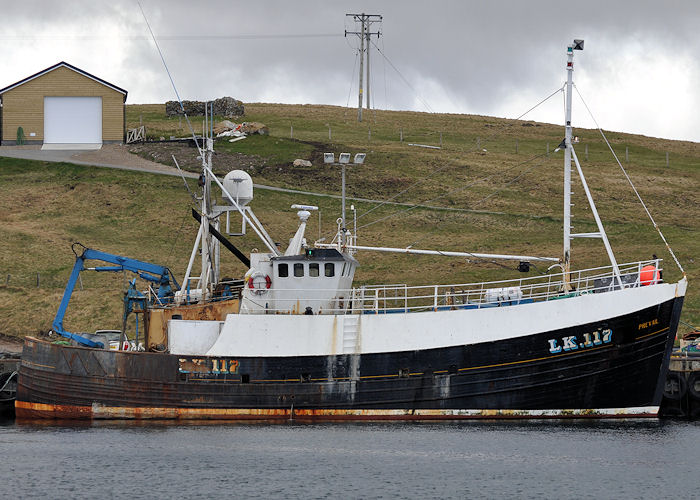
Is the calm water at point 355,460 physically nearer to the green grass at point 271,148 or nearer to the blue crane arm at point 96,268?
the blue crane arm at point 96,268

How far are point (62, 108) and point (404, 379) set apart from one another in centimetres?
5527

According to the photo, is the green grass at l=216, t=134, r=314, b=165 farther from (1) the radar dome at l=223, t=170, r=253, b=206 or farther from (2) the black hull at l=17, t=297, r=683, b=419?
(2) the black hull at l=17, t=297, r=683, b=419

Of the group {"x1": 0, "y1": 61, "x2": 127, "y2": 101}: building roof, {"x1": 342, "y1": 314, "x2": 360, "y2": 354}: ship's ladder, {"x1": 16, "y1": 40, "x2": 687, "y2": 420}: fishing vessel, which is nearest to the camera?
{"x1": 16, "y1": 40, "x2": 687, "y2": 420}: fishing vessel

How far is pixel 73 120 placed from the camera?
284ft

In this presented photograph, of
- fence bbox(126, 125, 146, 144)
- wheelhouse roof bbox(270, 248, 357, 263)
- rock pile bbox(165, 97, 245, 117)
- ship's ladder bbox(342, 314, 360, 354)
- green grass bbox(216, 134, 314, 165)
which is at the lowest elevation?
ship's ladder bbox(342, 314, 360, 354)

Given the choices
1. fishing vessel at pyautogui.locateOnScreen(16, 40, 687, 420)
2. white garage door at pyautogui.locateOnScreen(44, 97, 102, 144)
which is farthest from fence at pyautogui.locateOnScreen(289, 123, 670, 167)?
fishing vessel at pyautogui.locateOnScreen(16, 40, 687, 420)

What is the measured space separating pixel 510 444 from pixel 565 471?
11.7 feet

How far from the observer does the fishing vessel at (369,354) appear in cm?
3819

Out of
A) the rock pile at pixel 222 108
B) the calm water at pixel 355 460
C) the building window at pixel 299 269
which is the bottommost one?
the calm water at pixel 355 460

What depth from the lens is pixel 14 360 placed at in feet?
148

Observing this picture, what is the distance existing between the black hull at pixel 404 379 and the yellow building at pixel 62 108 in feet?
158

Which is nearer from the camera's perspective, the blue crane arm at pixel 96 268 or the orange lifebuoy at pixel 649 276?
the orange lifebuoy at pixel 649 276

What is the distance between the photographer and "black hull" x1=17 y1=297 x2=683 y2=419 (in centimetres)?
3828

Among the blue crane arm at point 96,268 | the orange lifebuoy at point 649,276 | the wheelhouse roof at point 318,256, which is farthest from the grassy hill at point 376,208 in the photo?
the wheelhouse roof at point 318,256
